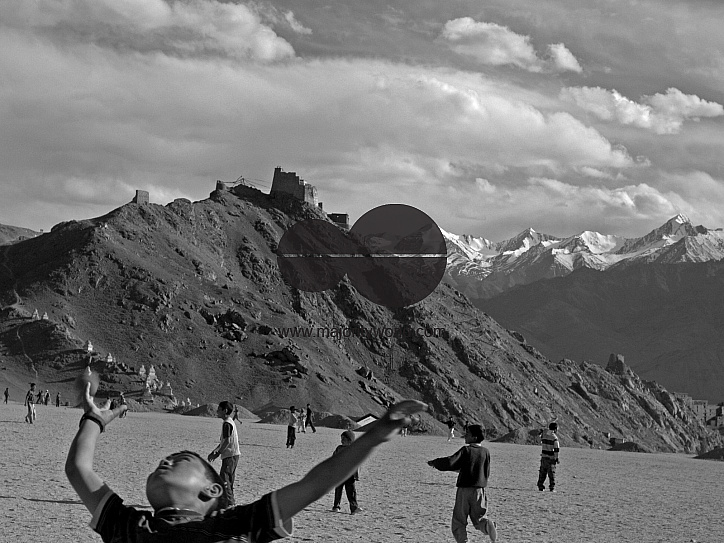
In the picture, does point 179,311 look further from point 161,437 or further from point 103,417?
point 103,417

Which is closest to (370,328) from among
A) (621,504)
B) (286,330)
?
(286,330)

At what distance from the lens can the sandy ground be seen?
13.7 m

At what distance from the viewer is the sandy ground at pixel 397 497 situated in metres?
13.7

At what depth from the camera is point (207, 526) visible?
3320 mm

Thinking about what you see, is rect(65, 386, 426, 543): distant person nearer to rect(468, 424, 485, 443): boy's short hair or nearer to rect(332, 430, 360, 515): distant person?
rect(468, 424, 485, 443): boy's short hair

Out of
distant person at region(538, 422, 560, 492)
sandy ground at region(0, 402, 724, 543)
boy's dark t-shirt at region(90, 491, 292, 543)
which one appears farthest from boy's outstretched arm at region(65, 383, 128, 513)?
distant person at region(538, 422, 560, 492)

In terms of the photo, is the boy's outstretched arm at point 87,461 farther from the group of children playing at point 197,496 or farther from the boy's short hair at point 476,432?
the boy's short hair at point 476,432

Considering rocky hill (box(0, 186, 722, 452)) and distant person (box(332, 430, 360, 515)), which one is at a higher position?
rocky hill (box(0, 186, 722, 452))

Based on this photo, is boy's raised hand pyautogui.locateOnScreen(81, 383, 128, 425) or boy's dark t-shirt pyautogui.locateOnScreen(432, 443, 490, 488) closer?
boy's raised hand pyautogui.locateOnScreen(81, 383, 128, 425)

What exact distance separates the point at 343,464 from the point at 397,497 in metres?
16.4

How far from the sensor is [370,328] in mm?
126312
